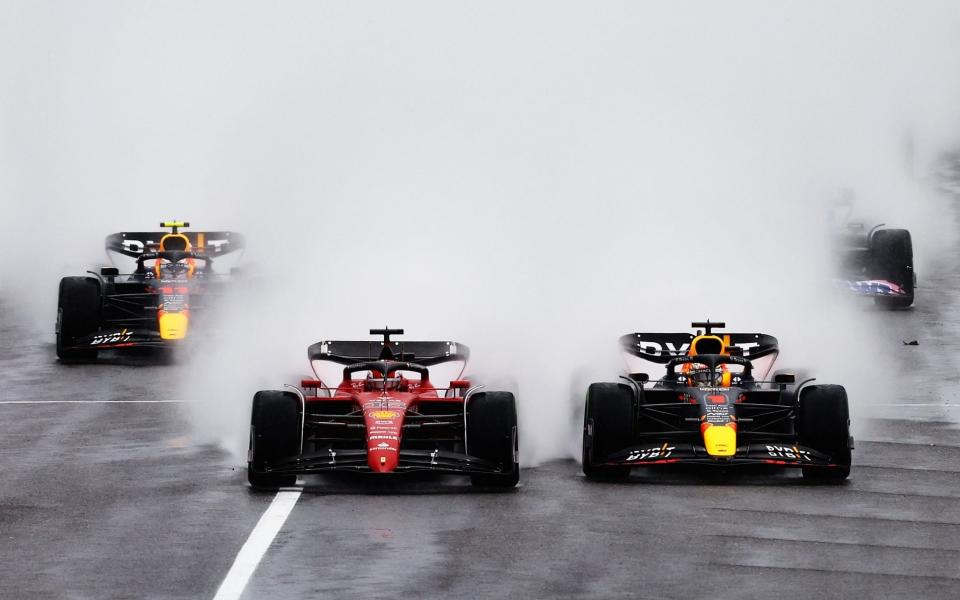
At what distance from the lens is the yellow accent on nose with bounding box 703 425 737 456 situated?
1495cm

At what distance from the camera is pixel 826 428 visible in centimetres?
1508

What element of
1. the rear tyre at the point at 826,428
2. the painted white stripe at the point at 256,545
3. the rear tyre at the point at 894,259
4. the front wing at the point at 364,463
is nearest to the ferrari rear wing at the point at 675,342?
the rear tyre at the point at 826,428

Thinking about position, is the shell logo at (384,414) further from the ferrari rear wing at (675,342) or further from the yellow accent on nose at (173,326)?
the yellow accent on nose at (173,326)

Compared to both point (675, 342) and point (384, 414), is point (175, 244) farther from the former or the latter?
point (384, 414)

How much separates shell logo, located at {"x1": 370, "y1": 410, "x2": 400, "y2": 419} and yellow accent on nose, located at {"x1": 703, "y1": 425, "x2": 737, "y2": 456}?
8.34 feet

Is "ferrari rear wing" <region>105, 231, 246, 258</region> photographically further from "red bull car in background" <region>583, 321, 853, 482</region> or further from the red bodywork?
"red bull car in background" <region>583, 321, 853, 482</region>

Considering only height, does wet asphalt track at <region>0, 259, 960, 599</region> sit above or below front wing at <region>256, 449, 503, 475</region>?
below

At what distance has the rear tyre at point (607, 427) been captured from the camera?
15.2 metres

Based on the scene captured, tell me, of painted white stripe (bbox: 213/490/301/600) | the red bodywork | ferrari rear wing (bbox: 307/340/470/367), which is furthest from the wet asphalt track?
ferrari rear wing (bbox: 307/340/470/367)

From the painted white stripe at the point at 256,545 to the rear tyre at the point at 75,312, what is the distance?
36.9 ft

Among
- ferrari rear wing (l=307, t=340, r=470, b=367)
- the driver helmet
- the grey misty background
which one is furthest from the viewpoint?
the driver helmet

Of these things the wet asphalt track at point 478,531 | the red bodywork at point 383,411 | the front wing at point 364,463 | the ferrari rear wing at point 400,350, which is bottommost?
the wet asphalt track at point 478,531

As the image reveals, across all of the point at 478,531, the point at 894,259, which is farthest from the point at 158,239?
the point at 478,531

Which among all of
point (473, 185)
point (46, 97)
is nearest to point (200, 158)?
point (46, 97)
